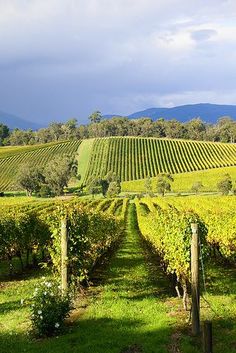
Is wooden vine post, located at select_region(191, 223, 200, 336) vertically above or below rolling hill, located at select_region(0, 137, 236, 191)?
below

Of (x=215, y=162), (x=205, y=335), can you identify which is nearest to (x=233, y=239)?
(x=205, y=335)

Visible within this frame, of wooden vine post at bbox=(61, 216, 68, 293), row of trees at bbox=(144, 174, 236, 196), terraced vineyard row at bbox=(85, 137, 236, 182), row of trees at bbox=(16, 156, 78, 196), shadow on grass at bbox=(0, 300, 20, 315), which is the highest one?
terraced vineyard row at bbox=(85, 137, 236, 182)

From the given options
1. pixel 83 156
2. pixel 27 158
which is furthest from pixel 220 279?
pixel 27 158

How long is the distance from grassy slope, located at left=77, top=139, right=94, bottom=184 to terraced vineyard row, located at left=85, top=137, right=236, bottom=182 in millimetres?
1941

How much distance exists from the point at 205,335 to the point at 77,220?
916 cm

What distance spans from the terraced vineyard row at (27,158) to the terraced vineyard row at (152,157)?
44.7 ft

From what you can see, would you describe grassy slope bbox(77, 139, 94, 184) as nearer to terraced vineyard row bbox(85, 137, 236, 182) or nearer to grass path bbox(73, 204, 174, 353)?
terraced vineyard row bbox(85, 137, 236, 182)

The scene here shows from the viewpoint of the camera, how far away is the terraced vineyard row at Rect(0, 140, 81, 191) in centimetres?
15129

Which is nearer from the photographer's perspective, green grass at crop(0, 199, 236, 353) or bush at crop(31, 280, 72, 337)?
green grass at crop(0, 199, 236, 353)

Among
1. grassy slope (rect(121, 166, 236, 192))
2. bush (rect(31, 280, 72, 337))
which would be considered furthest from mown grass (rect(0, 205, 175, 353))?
grassy slope (rect(121, 166, 236, 192))

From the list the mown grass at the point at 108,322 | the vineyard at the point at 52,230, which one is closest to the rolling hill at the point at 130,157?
the vineyard at the point at 52,230

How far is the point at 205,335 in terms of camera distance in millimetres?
10297

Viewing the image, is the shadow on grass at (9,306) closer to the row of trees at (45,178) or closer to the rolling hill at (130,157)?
the row of trees at (45,178)

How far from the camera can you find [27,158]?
568 feet
